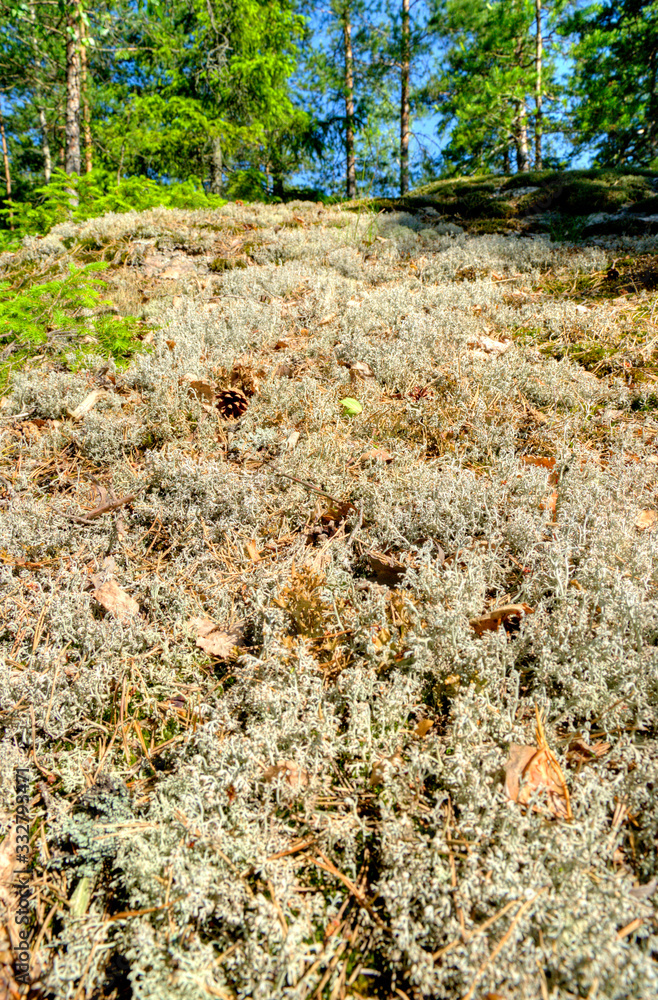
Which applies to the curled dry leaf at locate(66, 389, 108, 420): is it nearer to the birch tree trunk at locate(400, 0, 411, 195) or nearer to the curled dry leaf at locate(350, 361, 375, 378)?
the curled dry leaf at locate(350, 361, 375, 378)

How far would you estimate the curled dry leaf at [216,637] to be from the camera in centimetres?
215

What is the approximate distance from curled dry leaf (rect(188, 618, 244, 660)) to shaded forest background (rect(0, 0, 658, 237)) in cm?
808

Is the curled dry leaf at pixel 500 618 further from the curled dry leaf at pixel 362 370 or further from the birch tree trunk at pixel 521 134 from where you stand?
the birch tree trunk at pixel 521 134

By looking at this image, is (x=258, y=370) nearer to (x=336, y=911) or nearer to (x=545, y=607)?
(x=545, y=607)

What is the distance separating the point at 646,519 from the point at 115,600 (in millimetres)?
2639

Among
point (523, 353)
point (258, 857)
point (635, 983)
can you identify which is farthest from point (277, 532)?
point (523, 353)

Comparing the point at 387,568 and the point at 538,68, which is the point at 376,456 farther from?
the point at 538,68

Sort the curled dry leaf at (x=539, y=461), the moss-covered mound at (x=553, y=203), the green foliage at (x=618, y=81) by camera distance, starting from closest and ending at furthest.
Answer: the curled dry leaf at (x=539, y=461), the moss-covered mound at (x=553, y=203), the green foliage at (x=618, y=81)

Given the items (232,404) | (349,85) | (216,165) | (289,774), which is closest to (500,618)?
(289,774)

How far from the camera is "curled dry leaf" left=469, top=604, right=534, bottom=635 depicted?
203 centimetres

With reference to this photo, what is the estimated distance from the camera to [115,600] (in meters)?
2.36

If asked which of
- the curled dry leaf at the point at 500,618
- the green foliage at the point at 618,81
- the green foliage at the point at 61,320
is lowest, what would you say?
the curled dry leaf at the point at 500,618

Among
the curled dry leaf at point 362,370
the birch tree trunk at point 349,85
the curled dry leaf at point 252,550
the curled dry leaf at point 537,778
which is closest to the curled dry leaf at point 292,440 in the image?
the curled dry leaf at point 252,550

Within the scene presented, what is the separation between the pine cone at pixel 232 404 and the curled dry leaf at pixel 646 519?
248 cm
